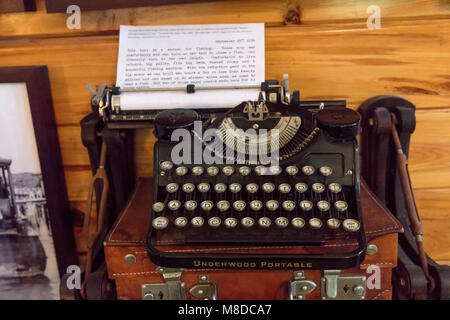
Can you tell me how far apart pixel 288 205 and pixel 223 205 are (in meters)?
0.14

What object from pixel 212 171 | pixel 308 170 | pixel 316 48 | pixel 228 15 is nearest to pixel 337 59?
pixel 316 48

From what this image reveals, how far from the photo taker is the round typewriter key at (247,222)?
0.92 metres

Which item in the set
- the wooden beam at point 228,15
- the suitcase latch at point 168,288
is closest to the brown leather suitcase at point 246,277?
the suitcase latch at point 168,288

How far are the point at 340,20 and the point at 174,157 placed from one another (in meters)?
0.65

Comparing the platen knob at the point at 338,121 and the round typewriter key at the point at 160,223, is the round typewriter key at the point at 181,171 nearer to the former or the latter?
the round typewriter key at the point at 160,223

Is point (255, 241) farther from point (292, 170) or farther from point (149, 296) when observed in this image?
point (149, 296)

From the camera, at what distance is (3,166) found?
4.41 feet

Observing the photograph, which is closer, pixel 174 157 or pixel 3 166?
pixel 174 157

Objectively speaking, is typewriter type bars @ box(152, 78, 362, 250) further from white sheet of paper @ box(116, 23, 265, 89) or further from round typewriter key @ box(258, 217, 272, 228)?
white sheet of paper @ box(116, 23, 265, 89)

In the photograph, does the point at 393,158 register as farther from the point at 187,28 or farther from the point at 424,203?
the point at 187,28

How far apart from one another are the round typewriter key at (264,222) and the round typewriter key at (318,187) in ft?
0.41

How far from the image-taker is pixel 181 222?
3.08ft
